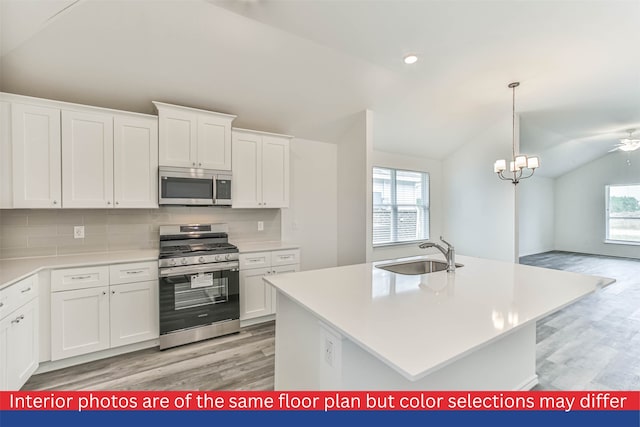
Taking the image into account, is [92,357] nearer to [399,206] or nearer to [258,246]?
[258,246]

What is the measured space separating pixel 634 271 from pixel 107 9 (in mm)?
9341

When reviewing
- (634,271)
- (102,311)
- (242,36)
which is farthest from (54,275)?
(634,271)

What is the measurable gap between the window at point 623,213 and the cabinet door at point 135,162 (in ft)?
34.8

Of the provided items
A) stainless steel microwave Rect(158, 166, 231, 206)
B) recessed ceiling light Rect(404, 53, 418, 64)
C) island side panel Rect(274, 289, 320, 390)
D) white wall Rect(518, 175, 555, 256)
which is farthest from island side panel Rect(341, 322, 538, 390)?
white wall Rect(518, 175, 555, 256)

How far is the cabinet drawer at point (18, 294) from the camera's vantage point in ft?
5.64

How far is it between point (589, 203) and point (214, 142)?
9.99 m

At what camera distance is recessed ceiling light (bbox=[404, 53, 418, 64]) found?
288 centimetres

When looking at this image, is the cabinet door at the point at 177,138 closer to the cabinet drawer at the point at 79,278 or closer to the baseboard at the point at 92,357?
the cabinet drawer at the point at 79,278

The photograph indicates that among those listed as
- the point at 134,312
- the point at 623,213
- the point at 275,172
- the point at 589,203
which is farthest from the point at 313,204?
the point at 623,213

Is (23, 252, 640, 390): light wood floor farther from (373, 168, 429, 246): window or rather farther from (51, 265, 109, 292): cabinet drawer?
(373, 168, 429, 246): window

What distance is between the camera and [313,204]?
164 inches

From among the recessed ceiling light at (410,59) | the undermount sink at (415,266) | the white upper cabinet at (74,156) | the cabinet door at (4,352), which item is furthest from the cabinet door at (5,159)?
the recessed ceiling light at (410,59)

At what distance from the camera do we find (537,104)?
436cm

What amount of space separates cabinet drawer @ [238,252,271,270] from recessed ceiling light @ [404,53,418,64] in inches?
100
